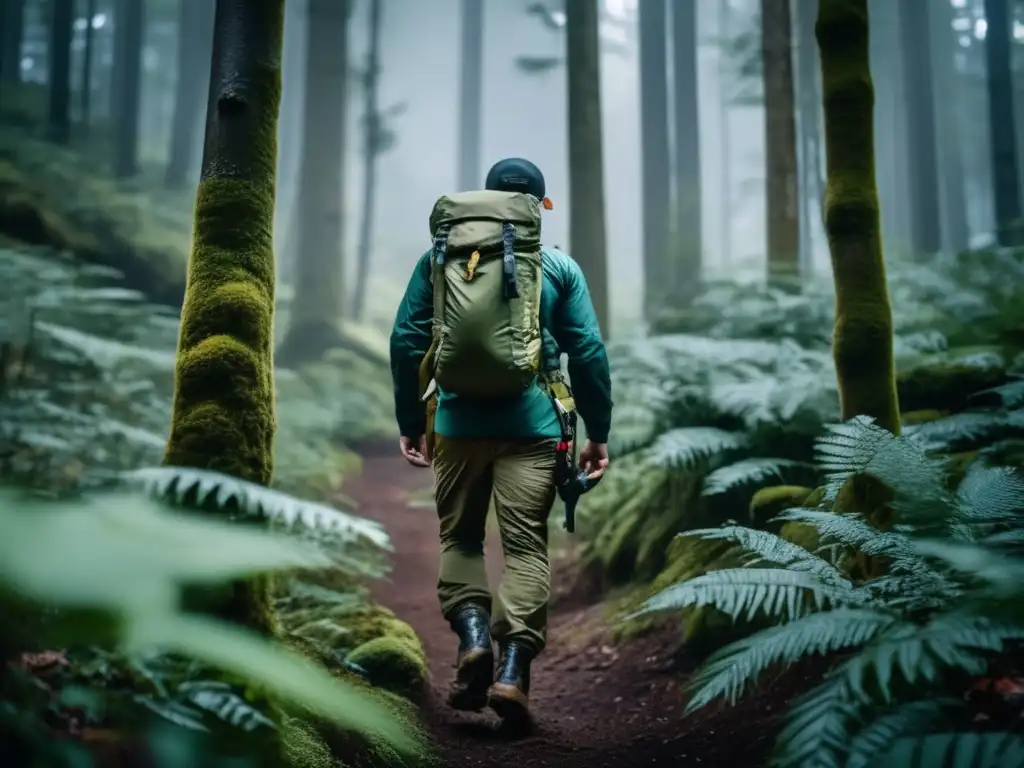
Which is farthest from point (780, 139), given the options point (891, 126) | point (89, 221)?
point (891, 126)

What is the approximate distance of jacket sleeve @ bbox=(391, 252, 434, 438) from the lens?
11.9ft

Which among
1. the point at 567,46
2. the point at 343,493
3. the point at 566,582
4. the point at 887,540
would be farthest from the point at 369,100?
the point at 887,540

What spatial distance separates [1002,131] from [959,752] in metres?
14.4

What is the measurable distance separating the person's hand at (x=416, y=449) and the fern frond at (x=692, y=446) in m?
1.47

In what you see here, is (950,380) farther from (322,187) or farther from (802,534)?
(322,187)

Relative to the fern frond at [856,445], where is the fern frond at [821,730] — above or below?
below

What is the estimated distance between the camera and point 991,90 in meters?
12.9

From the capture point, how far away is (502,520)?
11.4 ft

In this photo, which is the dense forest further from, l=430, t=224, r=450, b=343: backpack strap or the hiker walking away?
l=430, t=224, r=450, b=343: backpack strap

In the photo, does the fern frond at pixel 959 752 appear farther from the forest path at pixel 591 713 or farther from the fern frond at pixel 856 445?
the fern frond at pixel 856 445

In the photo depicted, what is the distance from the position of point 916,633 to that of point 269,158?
2.94m

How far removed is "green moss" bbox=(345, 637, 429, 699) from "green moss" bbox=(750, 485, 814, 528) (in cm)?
200

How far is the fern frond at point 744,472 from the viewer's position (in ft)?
13.7

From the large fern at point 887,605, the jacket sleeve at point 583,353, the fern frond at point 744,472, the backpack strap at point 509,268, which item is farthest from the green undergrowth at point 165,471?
the fern frond at point 744,472
